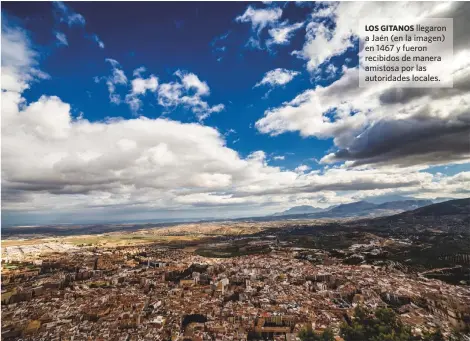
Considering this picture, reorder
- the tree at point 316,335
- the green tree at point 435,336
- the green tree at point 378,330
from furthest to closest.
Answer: the tree at point 316,335, the green tree at point 435,336, the green tree at point 378,330

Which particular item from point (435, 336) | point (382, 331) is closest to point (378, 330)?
point (382, 331)

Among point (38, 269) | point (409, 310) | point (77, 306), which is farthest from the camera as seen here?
point (38, 269)

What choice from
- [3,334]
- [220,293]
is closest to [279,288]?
[220,293]

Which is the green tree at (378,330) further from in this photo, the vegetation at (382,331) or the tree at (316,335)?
the tree at (316,335)

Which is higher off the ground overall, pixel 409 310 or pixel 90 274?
pixel 409 310

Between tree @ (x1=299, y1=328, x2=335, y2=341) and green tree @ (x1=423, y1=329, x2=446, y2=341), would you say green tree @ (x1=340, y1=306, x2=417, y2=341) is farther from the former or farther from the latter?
tree @ (x1=299, y1=328, x2=335, y2=341)

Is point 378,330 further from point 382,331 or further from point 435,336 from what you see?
point 435,336

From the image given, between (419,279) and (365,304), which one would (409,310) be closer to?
(365,304)

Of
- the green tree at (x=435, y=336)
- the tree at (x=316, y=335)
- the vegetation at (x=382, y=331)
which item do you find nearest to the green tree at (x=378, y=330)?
the vegetation at (x=382, y=331)
